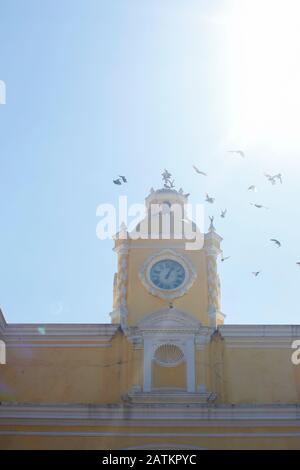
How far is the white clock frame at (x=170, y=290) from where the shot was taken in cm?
2073

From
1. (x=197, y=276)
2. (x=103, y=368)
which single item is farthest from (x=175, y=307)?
(x=103, y=368)

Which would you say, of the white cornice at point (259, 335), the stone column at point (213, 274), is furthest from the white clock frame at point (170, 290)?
the white cornice at point (259, 335)

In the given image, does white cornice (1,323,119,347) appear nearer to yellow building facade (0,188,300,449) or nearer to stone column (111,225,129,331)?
yellow building facade (0,188,300,449)

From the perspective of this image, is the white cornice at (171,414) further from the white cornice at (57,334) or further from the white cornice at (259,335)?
the white cornice at (57,334)

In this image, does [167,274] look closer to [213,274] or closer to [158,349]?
[213,274]

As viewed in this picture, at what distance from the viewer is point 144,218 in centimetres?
2238

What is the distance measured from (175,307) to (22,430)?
23.6 ft

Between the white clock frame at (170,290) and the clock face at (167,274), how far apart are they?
0.31ft

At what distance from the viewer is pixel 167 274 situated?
69.2ft

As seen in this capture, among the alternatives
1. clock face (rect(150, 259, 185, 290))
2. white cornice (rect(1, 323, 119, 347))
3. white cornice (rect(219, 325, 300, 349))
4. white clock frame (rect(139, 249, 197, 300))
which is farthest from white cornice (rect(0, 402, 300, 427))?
clock face (rect(150, 259, 185, 290))

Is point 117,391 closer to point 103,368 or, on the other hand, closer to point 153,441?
point 103,368
